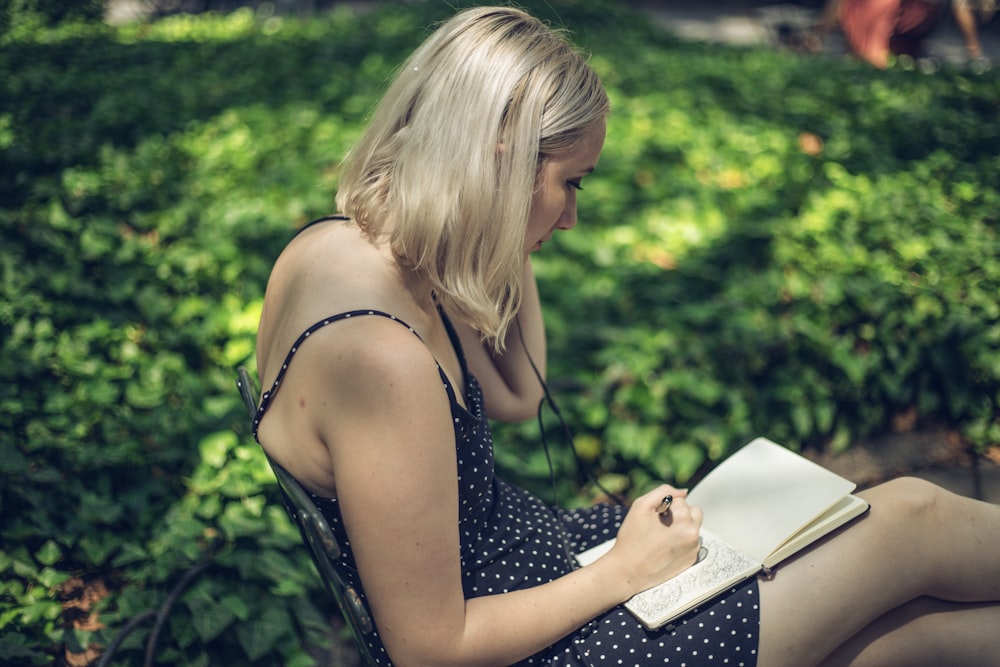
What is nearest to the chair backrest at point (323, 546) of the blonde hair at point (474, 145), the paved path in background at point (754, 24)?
the blonde hair at point (474, 145)

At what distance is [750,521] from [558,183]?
0.79 meters

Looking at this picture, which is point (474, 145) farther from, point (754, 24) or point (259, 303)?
point (754, 24)

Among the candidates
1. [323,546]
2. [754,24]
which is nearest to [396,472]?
[323,546]

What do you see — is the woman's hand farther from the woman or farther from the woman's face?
the woman's face

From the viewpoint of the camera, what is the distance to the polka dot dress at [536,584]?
4.73ft

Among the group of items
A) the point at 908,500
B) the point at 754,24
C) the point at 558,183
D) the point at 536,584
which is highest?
the point at 558,183

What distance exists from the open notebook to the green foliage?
0.85 m

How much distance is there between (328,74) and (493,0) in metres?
3.00

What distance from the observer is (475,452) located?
149 centimetres

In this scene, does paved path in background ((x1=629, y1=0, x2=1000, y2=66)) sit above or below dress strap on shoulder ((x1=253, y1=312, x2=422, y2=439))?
below

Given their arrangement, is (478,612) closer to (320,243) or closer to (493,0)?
(320,243)

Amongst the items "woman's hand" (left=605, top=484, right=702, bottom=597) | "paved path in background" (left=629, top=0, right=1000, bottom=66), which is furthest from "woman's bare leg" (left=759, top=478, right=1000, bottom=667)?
"paved path in background" (left=629, top=0, right=1000, bottom=66)

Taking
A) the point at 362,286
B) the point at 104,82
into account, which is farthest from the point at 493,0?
the point at 104,82

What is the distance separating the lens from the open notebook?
1481 mm
